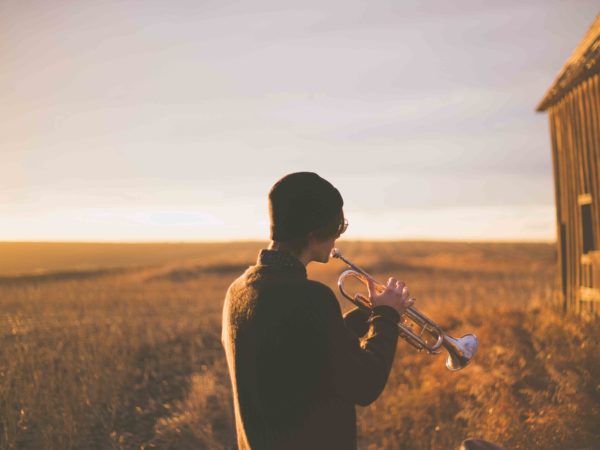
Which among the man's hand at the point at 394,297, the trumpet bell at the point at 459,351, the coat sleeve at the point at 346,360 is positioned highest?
the man's hand at the point at 394,297

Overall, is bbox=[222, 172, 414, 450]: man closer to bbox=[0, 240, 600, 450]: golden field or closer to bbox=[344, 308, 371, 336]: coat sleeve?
bbox=[344, 308, 371, 336]: coat sleeve

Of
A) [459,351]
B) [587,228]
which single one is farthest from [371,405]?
[587,228]

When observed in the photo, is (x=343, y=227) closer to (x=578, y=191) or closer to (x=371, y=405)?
(x=371, y=405)

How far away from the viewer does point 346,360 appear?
188cm

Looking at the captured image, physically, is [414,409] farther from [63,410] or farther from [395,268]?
[395,268]

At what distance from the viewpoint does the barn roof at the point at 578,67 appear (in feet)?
26.3

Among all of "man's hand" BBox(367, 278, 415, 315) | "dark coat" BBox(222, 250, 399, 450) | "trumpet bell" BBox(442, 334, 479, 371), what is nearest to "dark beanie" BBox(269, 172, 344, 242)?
A: "dark coat" BBox(222, 250, 399, 450)

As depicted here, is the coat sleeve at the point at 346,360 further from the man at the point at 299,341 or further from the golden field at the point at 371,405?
the golden field at the point at 371,405

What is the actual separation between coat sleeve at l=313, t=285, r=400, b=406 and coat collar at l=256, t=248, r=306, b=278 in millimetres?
156

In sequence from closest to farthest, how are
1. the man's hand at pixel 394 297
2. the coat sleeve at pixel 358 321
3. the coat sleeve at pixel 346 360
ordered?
1. the coat sleeve at pixel 346 360
2. the man's hand at pixel 394 297
3. the coat sleeve at pixel 358 321

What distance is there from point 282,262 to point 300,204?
241 millimetres

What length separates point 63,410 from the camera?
5.56m

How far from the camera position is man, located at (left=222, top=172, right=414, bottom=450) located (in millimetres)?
1879

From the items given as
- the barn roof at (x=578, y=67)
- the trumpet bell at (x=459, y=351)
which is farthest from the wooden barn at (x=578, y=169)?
the trumpet bell at (x=459, y=351)
